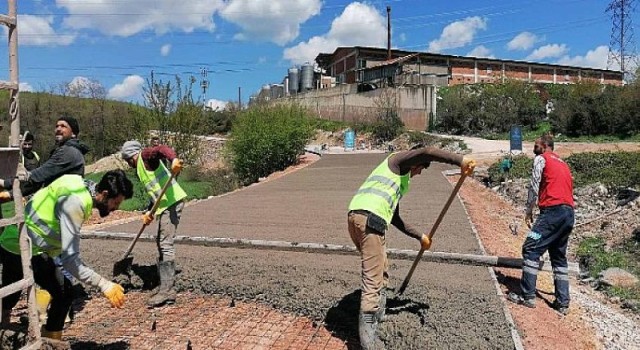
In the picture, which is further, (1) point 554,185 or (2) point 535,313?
(1) point 554,185

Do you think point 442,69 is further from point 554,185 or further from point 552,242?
point 552,242

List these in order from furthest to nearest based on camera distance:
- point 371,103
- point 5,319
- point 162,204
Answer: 1. point 371,103
2. point 162,204
3. point 5,319

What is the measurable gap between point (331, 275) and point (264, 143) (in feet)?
49.0

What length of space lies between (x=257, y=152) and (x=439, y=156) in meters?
16.9

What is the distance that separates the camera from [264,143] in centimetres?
1997

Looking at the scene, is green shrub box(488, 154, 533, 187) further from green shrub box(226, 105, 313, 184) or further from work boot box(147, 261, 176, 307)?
work boot box(147, 261, 176, 307)

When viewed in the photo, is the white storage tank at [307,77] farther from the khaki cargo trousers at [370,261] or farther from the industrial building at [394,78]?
the khaki cargo trousers at [370,261]

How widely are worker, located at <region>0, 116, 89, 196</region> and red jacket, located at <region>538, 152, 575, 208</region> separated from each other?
169 inches

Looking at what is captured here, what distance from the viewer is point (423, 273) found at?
217 inches

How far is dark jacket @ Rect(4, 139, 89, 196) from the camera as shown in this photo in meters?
3.86

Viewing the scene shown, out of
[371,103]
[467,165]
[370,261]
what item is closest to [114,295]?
[370,261]

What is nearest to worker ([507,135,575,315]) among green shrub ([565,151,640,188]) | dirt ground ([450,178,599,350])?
dirt ground ([450,178,599,350])

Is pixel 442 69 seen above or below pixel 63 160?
above

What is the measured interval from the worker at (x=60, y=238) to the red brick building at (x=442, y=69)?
3311 cm
